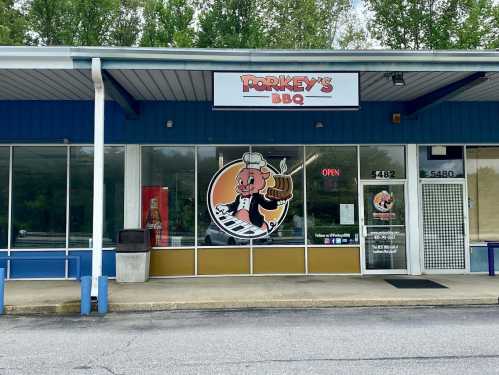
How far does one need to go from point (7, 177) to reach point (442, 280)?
10.2m

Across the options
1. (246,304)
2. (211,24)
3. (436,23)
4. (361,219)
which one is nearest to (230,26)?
(211,24)

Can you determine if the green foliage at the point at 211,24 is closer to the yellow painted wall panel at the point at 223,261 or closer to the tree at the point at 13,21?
the tree at the point at 13,21

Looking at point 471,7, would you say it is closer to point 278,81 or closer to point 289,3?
point 289,3

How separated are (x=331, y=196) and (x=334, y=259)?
151cm

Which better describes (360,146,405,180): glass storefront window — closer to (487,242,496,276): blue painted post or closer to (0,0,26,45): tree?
(487,242,496,276): blue painted post

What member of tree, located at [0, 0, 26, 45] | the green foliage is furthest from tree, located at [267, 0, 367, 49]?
tree, located at [0, 0, 26, 45]

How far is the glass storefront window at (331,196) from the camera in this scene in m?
12.3

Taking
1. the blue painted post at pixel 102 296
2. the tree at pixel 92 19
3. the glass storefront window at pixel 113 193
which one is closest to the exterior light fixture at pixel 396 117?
the glass storefront window at pixel 113 193

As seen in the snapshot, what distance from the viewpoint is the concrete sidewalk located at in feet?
29.2

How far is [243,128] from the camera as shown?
39.8 ft

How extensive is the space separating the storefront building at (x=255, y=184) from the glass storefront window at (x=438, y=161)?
0.02m

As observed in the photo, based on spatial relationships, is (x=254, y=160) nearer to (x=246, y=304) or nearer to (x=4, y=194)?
(x=246, y=304)

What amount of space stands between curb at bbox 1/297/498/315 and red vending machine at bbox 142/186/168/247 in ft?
10.7

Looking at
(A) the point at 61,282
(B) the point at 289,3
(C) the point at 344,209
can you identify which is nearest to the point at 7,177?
(A) the point at 61,282
